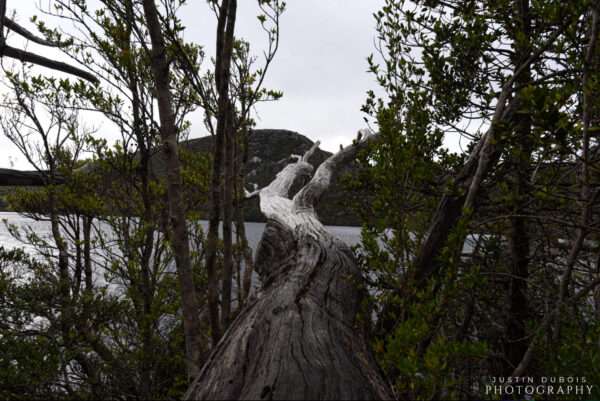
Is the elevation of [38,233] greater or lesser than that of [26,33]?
lesser

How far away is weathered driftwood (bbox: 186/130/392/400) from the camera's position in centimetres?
146

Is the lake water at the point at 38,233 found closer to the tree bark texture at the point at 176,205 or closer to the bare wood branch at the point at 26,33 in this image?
the tree bark texture at the point at 176,205

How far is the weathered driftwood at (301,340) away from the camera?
146 cm

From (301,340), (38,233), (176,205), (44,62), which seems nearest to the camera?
(301,340)

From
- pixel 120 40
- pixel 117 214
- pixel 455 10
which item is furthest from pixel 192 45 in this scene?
pixel 455 10

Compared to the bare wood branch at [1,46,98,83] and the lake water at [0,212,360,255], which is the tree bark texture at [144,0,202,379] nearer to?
the lake water at [0,212,360,255]

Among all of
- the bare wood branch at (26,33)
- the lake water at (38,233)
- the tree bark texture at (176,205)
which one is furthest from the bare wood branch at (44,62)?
the tree bark texture at (176,205)

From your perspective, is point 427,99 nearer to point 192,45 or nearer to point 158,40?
point 158,40

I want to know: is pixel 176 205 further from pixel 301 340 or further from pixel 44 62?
pixel 44 62

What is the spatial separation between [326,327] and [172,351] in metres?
4.85

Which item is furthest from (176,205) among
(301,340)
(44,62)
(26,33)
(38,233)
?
(38,233)

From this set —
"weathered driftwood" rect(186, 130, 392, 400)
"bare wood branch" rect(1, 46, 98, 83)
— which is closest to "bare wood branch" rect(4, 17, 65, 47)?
"bare wood branch" rect(1, 46, 98, 83)

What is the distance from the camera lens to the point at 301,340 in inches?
68.2

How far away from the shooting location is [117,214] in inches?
225
